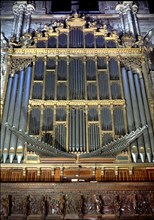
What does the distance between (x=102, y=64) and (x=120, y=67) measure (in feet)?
2.29

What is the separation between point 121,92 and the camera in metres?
13.2

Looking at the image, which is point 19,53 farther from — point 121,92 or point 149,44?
point 149,44

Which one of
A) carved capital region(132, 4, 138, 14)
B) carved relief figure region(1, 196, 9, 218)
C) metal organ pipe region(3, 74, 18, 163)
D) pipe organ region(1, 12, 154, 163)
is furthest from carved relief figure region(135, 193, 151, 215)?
carved capital region(132, 4, 138, 14)

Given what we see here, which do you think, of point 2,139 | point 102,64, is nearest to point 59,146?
point 2,139

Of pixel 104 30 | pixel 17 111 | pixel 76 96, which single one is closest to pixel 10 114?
pixel 17 111

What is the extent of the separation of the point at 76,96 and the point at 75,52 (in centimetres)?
237

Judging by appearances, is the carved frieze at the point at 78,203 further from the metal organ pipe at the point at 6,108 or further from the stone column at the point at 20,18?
the stone column at the point at 20,18

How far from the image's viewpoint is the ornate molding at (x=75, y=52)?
47.8ft

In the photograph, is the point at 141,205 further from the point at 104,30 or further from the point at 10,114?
the point at 104,30

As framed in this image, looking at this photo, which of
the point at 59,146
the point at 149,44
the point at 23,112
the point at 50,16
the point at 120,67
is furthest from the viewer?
the point at 50,16

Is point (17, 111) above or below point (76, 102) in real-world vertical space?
below

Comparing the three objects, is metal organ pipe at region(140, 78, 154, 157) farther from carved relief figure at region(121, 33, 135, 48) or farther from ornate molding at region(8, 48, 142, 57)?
carved relief figure at region(121, 33, 135, 48)

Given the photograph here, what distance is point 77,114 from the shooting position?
12.5 metres

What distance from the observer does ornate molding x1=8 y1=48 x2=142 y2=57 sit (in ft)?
47.8
